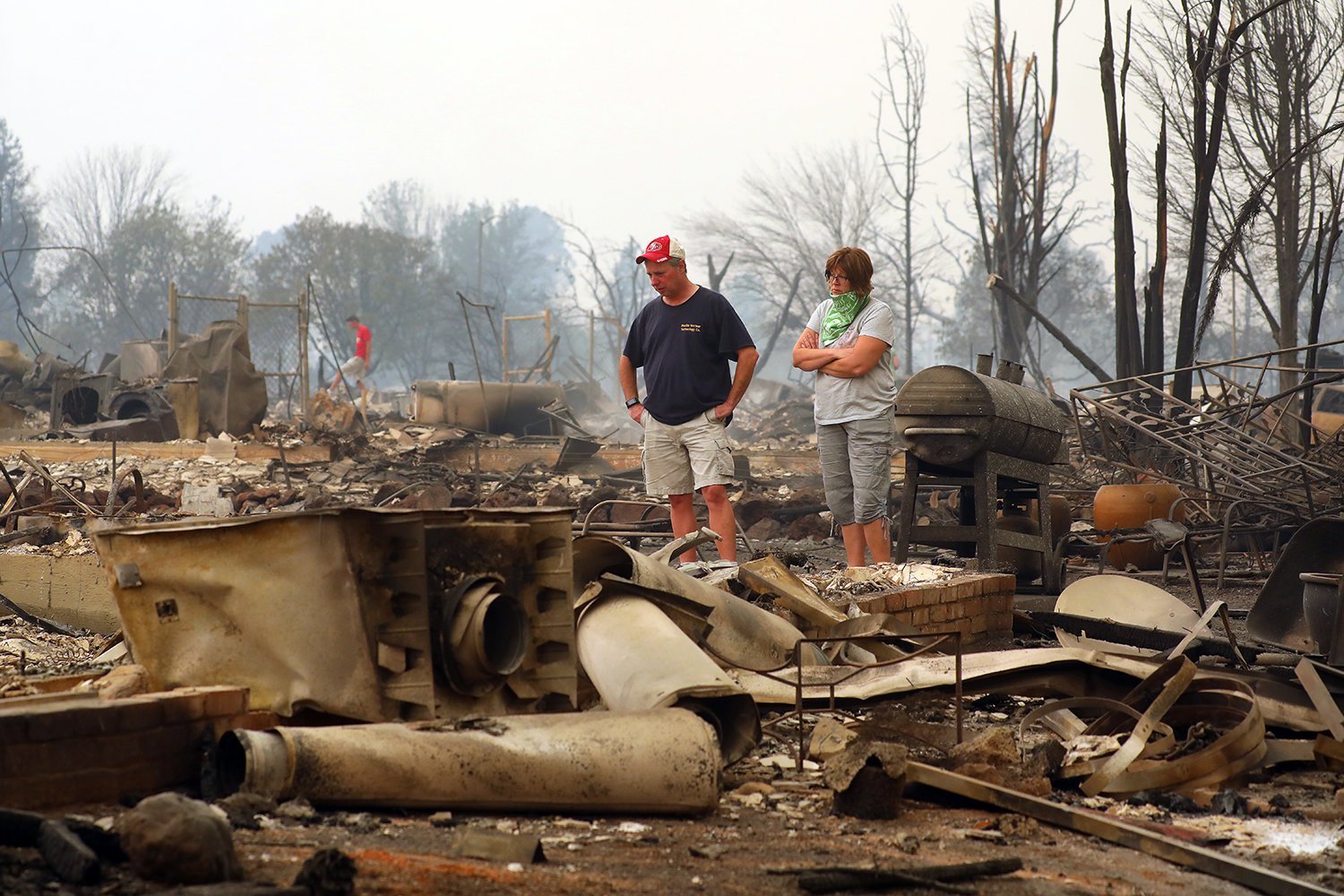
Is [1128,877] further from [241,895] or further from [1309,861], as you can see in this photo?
[241,895]

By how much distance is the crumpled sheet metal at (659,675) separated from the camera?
3553 mm

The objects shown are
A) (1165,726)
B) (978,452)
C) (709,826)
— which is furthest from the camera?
(978,452)

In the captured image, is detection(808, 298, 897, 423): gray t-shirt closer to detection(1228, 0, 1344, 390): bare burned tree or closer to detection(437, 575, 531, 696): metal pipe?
detection(437, 575, 531, 696): metal pipe

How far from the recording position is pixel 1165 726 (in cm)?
383

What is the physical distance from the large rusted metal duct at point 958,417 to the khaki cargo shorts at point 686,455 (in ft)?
5.02

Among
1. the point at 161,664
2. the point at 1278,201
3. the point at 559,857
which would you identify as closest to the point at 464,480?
the point at 161,664

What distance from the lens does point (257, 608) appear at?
11.3ft

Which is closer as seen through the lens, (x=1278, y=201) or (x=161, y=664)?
(x=161, y=664)

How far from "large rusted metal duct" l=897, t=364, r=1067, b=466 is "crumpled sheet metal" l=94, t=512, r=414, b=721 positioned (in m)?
5.00

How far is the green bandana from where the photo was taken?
6.95m

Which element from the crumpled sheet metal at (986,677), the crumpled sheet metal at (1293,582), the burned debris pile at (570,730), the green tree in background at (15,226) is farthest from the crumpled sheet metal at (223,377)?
the green tree in background at (15,226)

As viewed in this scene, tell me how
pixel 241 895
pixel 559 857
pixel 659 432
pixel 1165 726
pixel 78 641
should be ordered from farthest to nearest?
pixel 659 432 < pixel 78 641 < pixel 1165 726 < pixel 559 857 < pixel 241 895

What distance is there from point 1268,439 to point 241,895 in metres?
9.30

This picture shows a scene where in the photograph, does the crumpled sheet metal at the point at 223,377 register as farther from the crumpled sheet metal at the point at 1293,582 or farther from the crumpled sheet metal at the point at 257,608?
the crumpled sheet metal at the point at 257,608
